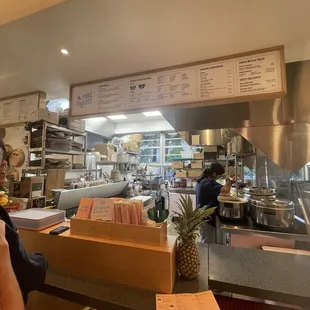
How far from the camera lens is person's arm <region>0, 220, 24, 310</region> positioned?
60cm

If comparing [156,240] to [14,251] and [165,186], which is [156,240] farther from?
[165,186]

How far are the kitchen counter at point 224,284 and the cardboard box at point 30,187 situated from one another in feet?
4.22

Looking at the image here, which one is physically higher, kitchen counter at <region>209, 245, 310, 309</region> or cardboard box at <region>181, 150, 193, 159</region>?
cardboard box at <region>181, 150, 193, 159</region>

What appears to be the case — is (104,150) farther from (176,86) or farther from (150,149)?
(176,86)

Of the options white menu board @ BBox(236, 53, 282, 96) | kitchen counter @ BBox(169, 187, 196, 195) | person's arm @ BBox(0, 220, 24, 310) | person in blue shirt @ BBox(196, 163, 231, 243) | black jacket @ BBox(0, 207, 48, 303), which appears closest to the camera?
person's arm @ BBox(0, 220, 24, 310)

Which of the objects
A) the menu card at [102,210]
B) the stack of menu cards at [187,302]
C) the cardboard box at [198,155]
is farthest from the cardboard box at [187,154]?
the stack of menu cards at [187,302]

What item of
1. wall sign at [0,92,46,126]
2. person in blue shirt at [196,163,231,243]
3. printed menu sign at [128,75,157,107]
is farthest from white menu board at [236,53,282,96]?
wall sign at [0,92,46,126]

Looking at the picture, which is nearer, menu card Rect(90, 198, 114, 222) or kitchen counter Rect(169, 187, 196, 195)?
menu card Rect(90, 198, 114, 222)

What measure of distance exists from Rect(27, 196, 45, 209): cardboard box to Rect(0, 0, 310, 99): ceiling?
1265 mm

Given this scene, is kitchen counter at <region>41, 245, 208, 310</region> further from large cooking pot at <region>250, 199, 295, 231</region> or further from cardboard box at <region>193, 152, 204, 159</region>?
cardboard box at <region>193, 152, 204, 159</region>

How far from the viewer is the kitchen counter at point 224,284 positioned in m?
0.81

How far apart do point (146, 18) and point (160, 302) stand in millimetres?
1368

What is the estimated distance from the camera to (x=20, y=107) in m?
2.24

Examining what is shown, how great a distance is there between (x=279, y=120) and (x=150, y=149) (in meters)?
4.85
